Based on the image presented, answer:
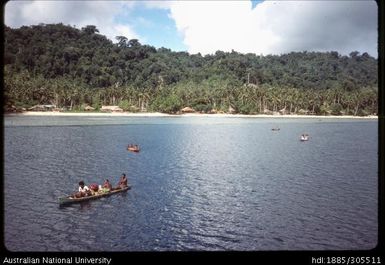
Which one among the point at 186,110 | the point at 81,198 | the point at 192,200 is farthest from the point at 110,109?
the point at 81,198

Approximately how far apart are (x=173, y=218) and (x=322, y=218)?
1018 centimetres

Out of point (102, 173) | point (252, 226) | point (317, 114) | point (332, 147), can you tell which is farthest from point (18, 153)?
point (317, 114)

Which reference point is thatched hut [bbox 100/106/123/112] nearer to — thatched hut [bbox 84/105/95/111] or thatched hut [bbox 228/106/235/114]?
thatched hut [bbox 84/105/95/111]

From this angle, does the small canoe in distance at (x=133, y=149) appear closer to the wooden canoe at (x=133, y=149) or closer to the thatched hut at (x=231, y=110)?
the wooden canoe at (x=133, y=149)

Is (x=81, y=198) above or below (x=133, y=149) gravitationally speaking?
below

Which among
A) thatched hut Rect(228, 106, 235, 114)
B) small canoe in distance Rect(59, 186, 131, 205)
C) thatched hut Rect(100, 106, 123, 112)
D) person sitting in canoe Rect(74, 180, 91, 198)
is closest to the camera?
small canoe in distance Rect(59, 186, 131, 205)

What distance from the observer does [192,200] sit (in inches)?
1249

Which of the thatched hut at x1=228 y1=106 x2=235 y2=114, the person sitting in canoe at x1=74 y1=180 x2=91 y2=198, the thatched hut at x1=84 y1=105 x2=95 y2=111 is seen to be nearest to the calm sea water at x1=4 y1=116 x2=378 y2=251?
the person sitting in canoe at x1=74 y1=180 x2=91 y2=198

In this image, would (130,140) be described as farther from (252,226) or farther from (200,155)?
(252,226)

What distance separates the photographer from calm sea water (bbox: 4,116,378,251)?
22.8m

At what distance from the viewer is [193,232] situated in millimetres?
24031

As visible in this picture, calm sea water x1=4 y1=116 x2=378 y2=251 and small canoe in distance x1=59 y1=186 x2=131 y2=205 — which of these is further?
small canoe in distance x1=59 y1=186 x2=131 y2=205

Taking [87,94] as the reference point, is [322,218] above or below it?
below

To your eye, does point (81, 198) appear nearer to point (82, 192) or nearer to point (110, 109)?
point (82, 192)
